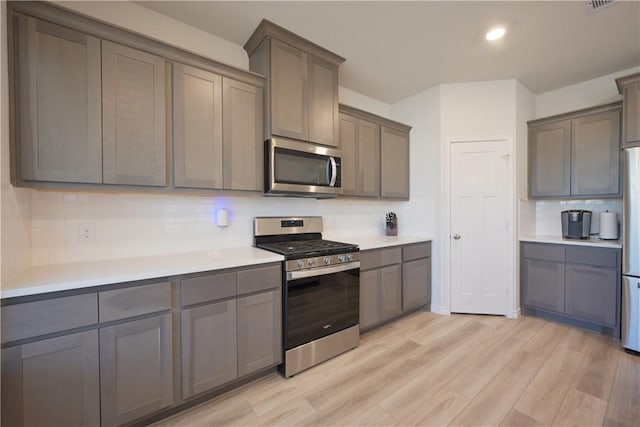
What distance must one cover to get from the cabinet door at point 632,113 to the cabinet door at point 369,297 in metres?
2.57

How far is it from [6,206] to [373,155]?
2.93 m

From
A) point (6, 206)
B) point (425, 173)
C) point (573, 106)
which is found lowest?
point (6, 206)

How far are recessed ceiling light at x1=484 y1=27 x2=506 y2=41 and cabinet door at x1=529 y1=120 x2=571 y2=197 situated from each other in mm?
1502

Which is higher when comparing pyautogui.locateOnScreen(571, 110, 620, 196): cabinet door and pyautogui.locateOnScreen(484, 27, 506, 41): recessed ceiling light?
pyautogui.locateOnScreen(484, 27, 506, 41): recessed ceiling light

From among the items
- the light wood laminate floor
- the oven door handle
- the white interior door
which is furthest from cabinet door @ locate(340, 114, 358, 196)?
the light wood laminate floor

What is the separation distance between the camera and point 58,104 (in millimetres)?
1479

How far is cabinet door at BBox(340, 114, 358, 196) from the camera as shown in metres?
2.86

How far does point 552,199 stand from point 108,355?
4.42 meters

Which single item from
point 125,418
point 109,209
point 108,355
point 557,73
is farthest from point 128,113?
point 557,73

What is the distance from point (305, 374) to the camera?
2.08 metres

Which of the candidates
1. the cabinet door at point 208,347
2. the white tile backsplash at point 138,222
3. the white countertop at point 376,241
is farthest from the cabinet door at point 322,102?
the cabinet door at point 208,347

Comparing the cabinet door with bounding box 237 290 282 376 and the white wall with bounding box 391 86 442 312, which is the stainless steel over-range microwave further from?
the white wall with bounding box 391 86 442 312

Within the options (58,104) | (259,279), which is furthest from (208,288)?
(58,104)

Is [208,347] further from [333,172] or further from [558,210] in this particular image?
[558,210]
